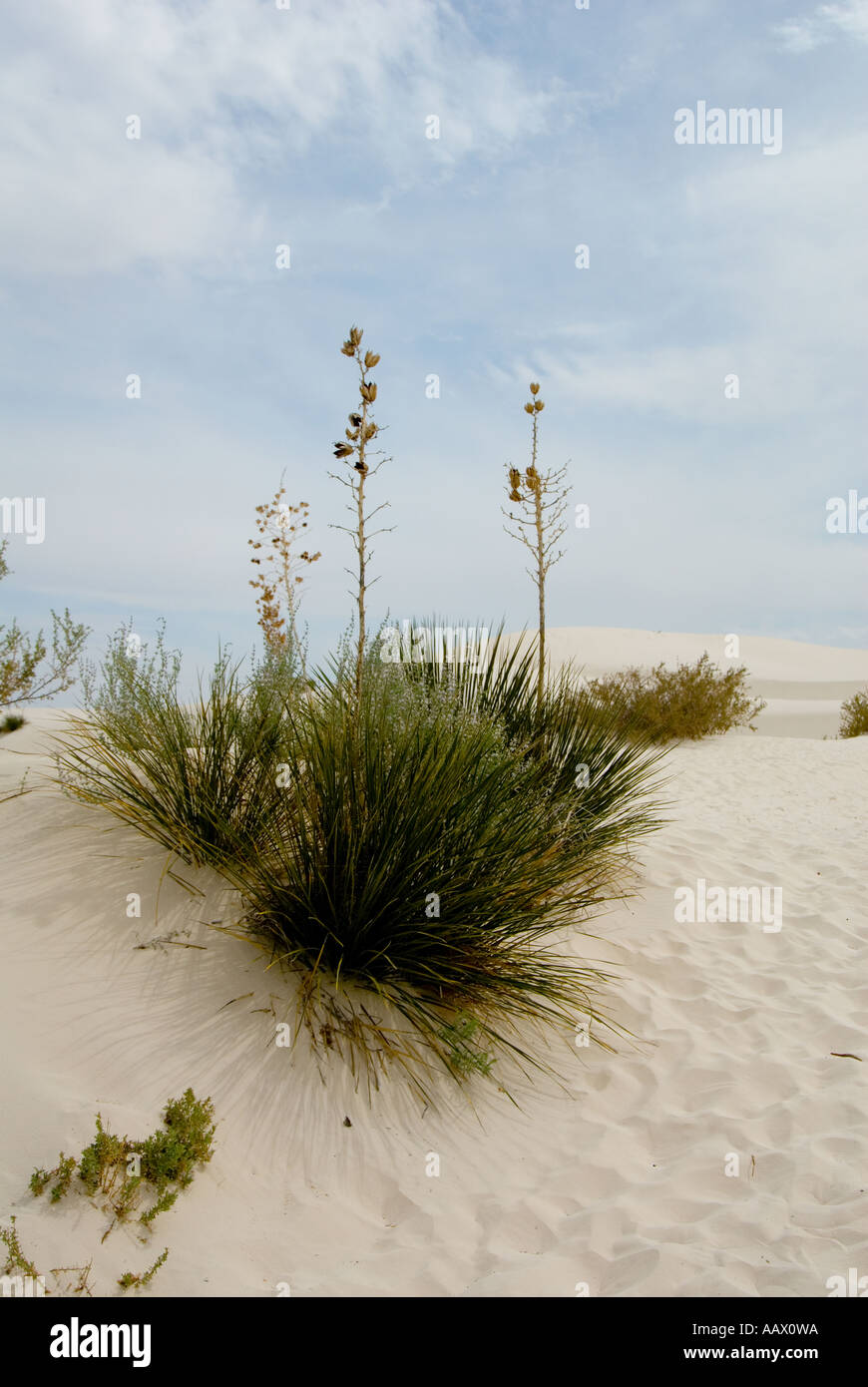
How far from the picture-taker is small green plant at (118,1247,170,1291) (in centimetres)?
229

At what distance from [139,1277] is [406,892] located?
163 cm

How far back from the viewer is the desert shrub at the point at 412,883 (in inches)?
139

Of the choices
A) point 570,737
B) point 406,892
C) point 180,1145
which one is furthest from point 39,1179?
point 570,737

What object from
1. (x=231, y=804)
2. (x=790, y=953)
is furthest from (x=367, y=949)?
(x=790, y=953)

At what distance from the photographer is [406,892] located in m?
3.61

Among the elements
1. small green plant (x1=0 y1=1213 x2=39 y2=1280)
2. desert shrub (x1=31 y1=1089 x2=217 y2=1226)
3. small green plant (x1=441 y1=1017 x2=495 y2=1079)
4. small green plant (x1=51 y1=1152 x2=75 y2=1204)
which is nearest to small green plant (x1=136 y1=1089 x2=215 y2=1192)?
desert shrub (x1=31 y1=1089 x2=217 y2=1226)

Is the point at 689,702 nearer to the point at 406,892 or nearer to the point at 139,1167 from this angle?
the point at 406,892

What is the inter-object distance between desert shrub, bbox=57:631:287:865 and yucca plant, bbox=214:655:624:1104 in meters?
0.31

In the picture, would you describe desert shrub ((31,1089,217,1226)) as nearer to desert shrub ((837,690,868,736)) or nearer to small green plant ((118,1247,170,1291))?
small green plant ((118,1247,170,1291))

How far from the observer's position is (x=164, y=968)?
3746 mm
